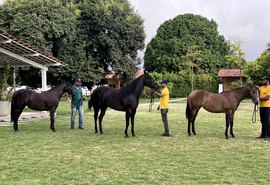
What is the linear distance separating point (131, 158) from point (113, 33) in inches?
1022

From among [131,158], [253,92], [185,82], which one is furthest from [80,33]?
[131,158]

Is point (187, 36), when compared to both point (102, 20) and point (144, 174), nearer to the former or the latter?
point (102, 20)

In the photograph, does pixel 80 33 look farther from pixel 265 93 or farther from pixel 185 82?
pixel 265 93

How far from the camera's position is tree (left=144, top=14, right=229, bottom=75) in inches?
1786

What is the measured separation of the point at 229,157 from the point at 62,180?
3539 mm

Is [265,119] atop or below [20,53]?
below

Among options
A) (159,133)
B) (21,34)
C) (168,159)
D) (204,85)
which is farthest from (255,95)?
(204,85)

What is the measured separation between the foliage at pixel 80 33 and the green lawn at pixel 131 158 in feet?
58.2

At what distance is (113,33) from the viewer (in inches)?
1251

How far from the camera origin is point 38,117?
1586 cm

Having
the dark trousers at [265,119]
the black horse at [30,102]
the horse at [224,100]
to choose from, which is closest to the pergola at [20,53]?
the black horse at [30,102]

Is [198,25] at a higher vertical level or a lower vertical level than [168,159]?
higher

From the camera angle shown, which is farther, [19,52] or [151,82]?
[19,52]

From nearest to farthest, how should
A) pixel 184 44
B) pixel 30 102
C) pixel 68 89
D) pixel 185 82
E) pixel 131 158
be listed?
1. pixel 131 158
2. pixel 30 102
3. pixel 68 89
4. pixel 185 82
5. pixel 184 44
